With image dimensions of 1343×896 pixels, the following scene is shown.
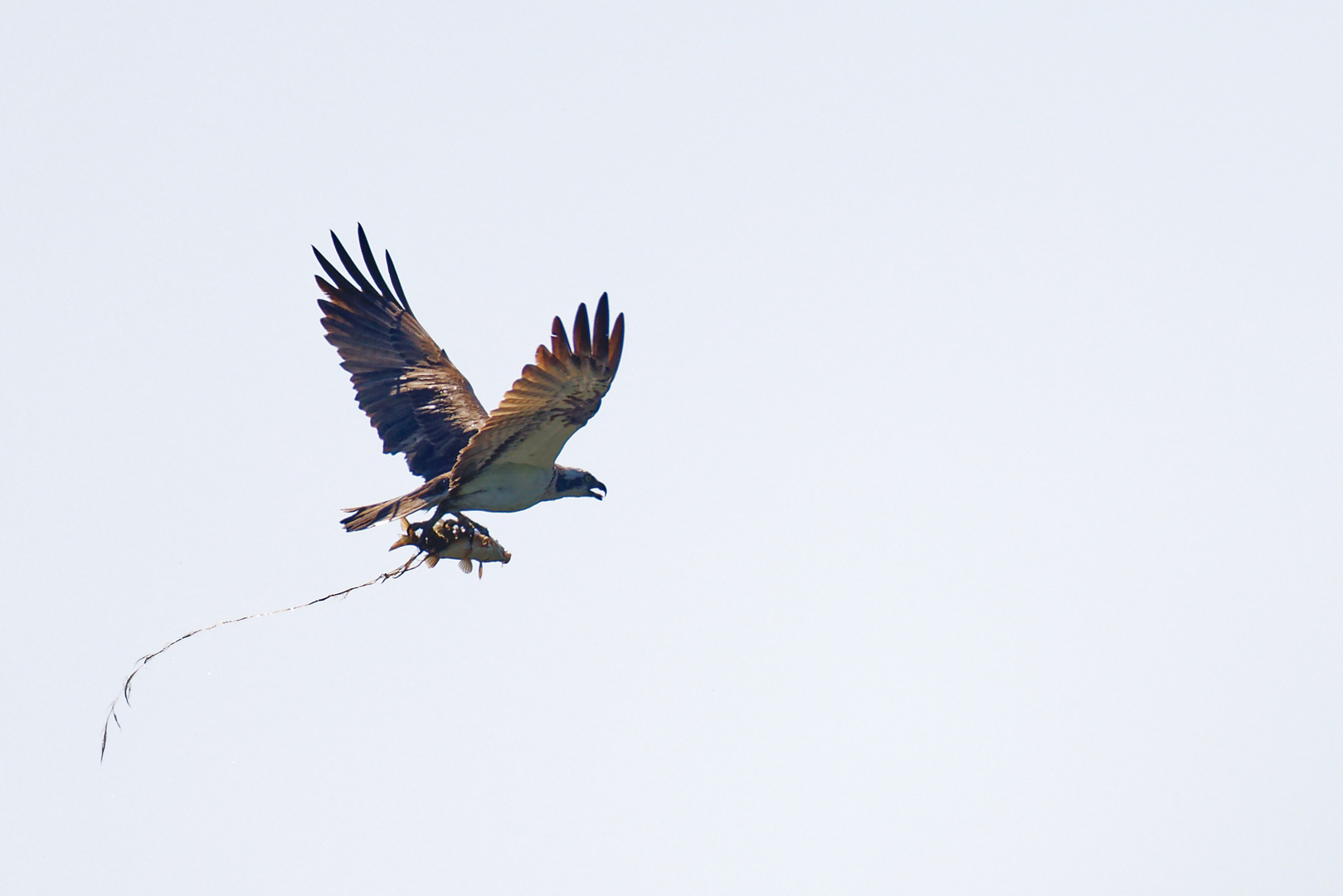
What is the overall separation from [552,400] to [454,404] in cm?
338

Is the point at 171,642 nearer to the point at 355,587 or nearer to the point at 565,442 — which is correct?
the point at 355,587

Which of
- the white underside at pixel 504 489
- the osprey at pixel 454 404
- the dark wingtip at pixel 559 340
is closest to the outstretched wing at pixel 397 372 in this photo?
the osprey at pixel 454 404

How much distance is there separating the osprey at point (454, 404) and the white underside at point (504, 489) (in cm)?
1

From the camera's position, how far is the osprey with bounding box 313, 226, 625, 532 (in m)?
11.0

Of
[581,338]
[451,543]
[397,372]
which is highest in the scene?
[397,372]

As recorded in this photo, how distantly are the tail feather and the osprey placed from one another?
0.5 inches

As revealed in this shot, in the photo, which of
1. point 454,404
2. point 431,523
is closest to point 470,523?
point 431,523

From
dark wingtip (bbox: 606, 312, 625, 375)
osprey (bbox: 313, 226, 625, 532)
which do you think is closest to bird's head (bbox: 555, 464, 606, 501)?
osprey (bbox: 313, 226, 625, 532)

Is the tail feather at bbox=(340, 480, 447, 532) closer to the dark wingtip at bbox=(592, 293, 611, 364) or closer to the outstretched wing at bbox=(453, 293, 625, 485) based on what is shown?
the outstretched wing at bbox=(453, 293, 625, 485)

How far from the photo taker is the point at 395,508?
11852 millimetres

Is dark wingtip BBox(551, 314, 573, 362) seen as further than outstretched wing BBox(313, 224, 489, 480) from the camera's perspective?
No

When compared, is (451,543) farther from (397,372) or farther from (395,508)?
(397,372)

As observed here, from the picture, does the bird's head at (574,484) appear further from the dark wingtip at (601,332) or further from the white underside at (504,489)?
the dark wingtip at (601,332)

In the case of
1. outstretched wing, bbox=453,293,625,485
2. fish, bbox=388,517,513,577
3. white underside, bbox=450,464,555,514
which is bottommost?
A: fish, bbox=388,517,513,577
